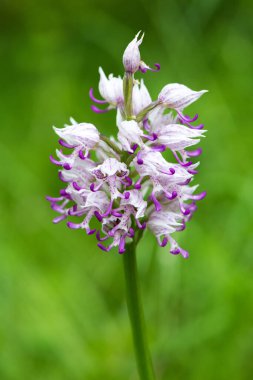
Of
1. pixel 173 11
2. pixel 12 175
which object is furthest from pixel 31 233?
pixel 173 11

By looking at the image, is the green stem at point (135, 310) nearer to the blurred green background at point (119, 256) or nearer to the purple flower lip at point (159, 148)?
the purple flower lip at point (159, 148)

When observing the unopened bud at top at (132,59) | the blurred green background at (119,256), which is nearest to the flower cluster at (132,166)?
the unopened bud at top at (132,59)

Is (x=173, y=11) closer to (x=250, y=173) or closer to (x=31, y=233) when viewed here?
(x=250, y=173)

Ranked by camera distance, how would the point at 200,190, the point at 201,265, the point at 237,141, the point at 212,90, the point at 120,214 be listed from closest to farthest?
the point at 120,214, the point at 201,265, the point at 200,190, the point at 237,141, the point at 212,90

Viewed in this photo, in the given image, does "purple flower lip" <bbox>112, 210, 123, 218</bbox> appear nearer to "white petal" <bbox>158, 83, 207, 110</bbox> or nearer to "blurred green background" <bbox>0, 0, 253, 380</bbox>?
"white petal" <bbox>158, 83, 207, 110</bbox>

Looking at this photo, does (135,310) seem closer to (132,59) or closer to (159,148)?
(159,148)

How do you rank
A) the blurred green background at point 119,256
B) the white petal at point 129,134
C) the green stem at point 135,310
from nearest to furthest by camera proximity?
1. the white petal at point 129,134
2. the green stem at point 135,310
3. the blurred green background at point 119,256
